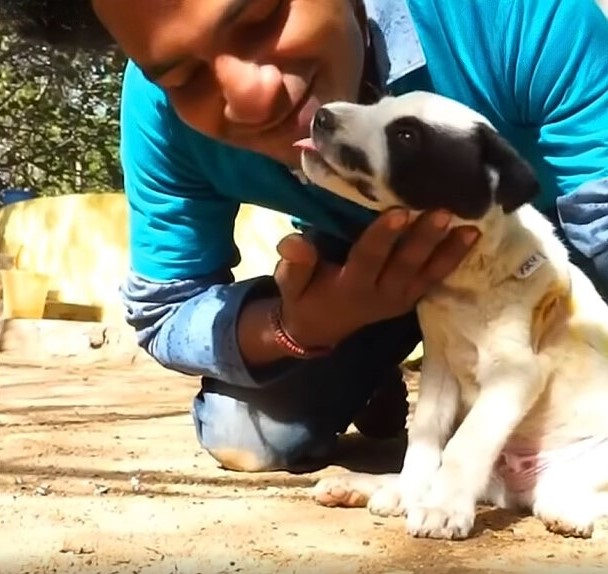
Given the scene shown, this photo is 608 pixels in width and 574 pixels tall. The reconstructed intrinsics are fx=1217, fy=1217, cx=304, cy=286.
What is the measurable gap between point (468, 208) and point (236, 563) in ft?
1.63

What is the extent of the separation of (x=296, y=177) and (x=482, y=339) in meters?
0.35

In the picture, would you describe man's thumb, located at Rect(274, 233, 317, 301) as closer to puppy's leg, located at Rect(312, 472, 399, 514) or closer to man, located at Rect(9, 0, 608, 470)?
man, located at Rect(9, 0, 608, 470)

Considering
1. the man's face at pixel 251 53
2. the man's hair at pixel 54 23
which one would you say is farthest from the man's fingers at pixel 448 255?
the man's hair at pixel 54 23

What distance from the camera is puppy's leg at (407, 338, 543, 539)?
1.33 metres

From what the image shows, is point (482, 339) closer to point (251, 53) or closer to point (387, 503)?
point (387, 503)

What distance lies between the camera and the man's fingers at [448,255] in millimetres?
1454

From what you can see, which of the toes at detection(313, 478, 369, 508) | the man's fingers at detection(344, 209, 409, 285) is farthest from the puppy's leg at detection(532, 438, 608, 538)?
the man's fingers at detection(344, 209, 409, 285)

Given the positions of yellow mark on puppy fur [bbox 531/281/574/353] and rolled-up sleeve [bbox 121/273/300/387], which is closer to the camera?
yellow mark on puppy fur [bbox 531/281/574/353]

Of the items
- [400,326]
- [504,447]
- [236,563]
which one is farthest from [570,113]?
[236,563]

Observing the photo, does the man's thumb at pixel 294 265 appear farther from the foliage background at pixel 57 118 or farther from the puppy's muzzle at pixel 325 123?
the foliage background at pixel 57 118

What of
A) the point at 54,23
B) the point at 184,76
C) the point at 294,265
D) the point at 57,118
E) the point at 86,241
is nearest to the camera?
the point at 184,76

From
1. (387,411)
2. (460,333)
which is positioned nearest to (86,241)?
(387,411)

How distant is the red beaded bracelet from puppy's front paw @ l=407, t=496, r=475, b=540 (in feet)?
1.16

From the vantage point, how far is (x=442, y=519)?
133 centimetres
